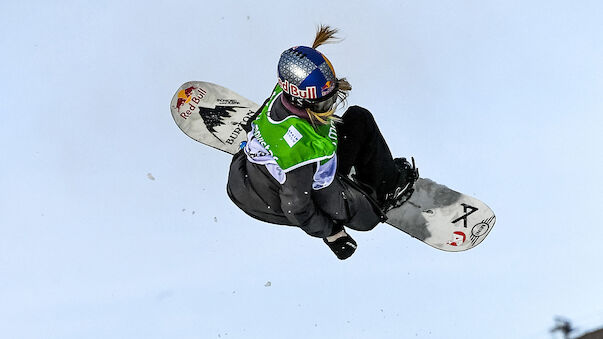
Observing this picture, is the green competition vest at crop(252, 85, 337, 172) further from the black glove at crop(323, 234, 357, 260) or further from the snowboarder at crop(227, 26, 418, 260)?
the black glove at crop(323, 234, 357, 260)

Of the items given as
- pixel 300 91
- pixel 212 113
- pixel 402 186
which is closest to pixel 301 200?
pixel 300 91

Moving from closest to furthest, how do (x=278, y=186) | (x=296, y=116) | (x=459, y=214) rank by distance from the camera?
(x=296, y=116)
(x=278, y=186)
(x=459, y=214)

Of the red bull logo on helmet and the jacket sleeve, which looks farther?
the jacket sleeve

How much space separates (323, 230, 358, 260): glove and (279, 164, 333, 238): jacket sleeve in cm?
34

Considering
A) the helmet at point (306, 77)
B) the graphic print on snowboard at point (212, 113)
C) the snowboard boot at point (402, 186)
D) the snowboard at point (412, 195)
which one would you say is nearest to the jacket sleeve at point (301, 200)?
the helmet at point (306, 77)

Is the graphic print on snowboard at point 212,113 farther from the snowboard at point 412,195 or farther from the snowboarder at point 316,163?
the snowboarder at point 316,163

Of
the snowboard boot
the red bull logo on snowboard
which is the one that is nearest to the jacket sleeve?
the snowboard boot

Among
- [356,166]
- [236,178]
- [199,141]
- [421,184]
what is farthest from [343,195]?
[199,141]

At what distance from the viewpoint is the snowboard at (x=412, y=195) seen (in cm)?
338

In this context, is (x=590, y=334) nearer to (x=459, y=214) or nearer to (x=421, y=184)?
(x=459, y=214)

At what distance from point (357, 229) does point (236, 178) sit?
70cm

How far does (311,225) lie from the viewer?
2727 millimetres

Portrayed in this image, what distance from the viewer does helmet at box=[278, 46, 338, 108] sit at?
7.52 ft

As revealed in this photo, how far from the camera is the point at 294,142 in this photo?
93.4 inches
